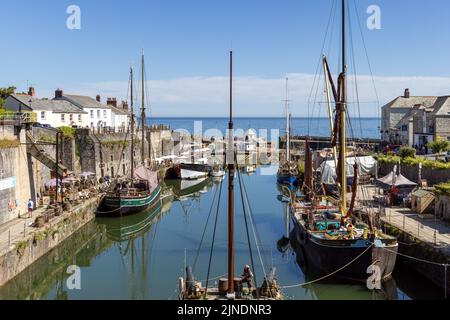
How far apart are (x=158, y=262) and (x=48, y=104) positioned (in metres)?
33.8

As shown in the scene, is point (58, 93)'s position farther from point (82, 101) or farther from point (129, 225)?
point (129, 225)

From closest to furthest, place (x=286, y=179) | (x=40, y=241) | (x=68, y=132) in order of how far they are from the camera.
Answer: (x=40, y=241), (x=68, y=132), (x=286, y=179)

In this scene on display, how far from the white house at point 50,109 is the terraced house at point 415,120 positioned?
39527 mm

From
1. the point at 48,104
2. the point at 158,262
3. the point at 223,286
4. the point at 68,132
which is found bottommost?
the point at 158,262

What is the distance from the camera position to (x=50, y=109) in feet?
178

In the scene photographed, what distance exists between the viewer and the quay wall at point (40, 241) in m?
22.6

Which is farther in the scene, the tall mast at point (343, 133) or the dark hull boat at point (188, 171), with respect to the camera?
the dark hull boat at point (188, 171)

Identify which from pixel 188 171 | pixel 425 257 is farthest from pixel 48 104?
pixel 425 257

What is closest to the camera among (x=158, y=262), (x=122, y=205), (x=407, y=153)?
(x=158, y=262)

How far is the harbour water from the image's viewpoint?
880 inches

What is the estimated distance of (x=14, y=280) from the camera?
2288cm
